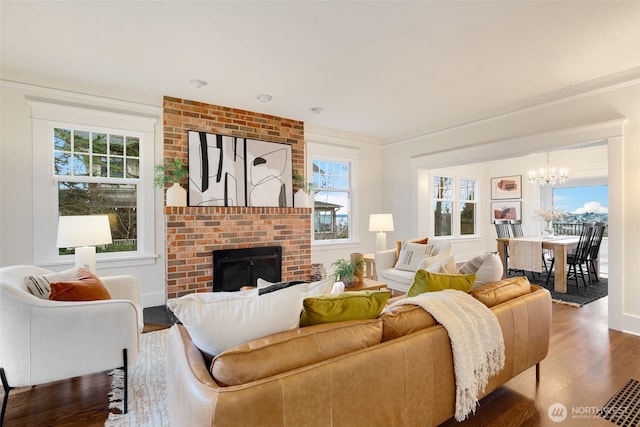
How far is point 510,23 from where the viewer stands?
2268 millimetres

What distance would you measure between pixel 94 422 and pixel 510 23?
376cm

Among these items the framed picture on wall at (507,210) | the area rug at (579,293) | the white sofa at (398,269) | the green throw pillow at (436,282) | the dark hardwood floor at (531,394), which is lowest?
the dark hardwood floor at (531,394)

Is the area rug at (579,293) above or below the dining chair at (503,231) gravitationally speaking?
below

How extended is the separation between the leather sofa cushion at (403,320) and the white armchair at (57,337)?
157 centimetres

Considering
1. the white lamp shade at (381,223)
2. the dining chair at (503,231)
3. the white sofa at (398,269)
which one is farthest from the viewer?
the dining chair at (503,231)

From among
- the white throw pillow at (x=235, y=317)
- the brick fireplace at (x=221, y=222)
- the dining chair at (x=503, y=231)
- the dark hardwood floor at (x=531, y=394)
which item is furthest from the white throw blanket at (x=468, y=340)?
the dining chair at (x=503, y=231)

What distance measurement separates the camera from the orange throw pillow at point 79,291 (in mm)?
1918

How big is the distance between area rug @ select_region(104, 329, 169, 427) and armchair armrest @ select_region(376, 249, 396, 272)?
9.04ft

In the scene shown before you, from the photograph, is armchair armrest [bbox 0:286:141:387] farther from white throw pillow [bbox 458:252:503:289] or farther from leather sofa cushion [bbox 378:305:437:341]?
white throw pillow [bbox 458:252:503:289]

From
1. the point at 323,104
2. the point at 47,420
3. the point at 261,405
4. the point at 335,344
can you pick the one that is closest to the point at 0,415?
the point at 47,420

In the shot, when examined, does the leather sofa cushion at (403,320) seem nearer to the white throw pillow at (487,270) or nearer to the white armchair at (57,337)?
the white throw pillow at (487,270)

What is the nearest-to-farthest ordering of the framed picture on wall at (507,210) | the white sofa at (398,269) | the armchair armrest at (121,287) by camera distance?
the armchair armrest at (121,287) → the white sofa at (398,269) → the framed picture on wall at (507,210)

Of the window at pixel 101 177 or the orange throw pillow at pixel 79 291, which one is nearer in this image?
the orange throw pillow at pixel 79 291

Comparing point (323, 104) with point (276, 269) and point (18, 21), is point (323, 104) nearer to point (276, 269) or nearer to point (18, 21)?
point (276, 269)
